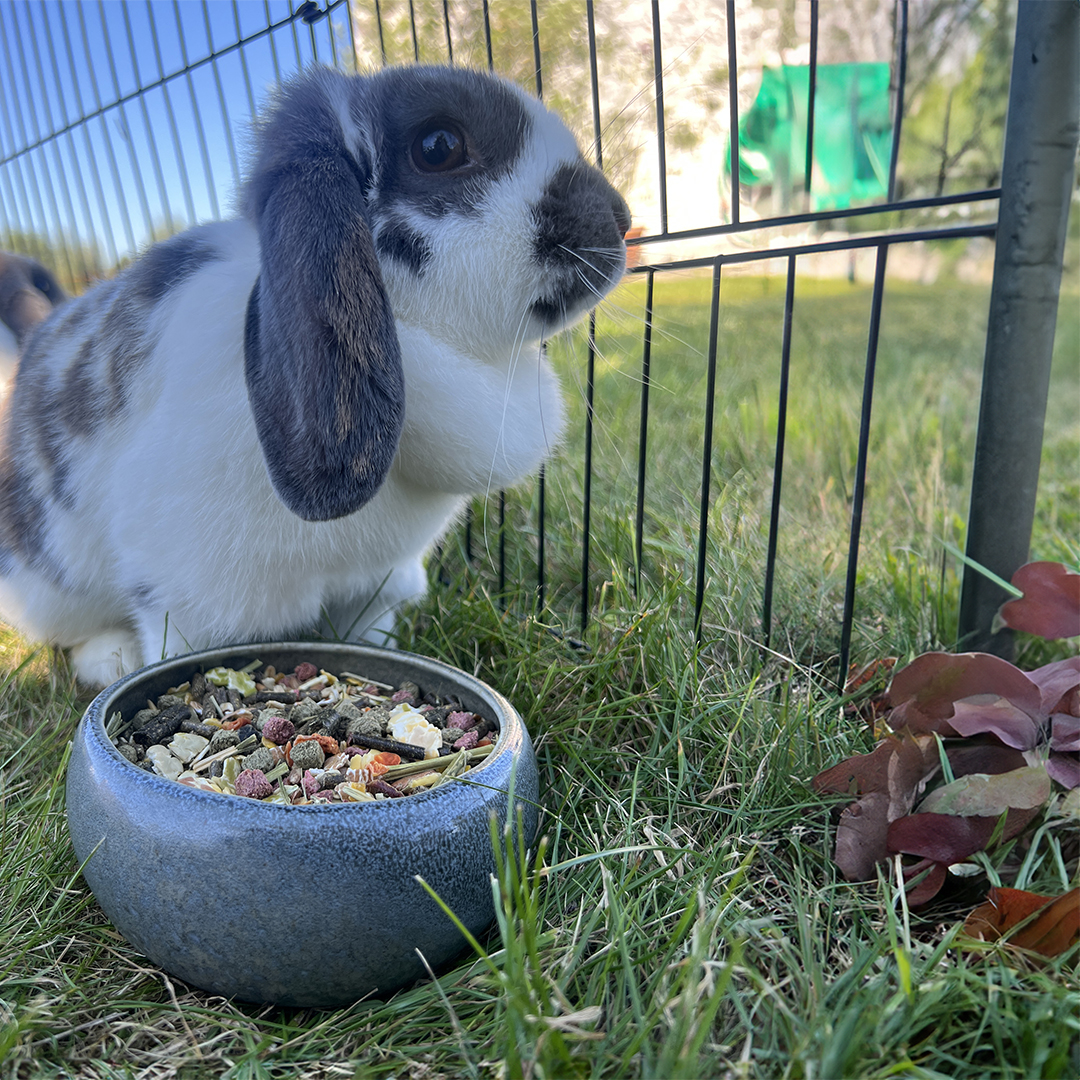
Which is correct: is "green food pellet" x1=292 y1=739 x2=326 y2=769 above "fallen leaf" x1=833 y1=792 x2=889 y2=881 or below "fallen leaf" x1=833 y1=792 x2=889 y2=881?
above

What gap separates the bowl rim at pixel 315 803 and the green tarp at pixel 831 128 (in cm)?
251

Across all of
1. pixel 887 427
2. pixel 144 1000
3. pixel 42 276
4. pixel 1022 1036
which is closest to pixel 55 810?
pixel 144 1000

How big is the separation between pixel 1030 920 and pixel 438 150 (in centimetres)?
125

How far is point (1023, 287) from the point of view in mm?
1441

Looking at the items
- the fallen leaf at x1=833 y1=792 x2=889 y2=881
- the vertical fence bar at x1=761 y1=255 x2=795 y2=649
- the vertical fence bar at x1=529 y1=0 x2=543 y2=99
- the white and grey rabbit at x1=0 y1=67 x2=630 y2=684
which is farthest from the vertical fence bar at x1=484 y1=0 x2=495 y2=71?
the fallen leaf at x1=833 y1=792 x2=889 y2=881

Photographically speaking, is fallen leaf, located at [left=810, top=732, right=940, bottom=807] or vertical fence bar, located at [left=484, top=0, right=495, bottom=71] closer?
fallen leaf, located at [left=810, top=732, right=940, bottom=807]

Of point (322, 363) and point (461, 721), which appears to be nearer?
point (322, 363)

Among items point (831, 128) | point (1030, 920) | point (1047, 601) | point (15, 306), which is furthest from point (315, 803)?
point (831, 128)

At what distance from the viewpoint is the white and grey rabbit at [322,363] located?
121cm

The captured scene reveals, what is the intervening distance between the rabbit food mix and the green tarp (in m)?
2.60

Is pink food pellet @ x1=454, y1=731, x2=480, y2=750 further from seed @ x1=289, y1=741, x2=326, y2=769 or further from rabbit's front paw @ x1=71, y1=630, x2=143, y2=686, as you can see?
rabbit's front paw @ x1=71, y1=630, x2=143, y2=686

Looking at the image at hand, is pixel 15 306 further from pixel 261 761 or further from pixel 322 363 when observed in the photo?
pixel 261 761

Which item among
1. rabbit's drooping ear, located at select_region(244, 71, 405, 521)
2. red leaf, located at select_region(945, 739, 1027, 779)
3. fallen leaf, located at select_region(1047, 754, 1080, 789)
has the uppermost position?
rabbit's drooping ear, located at select_region(244, 71, 405, 521)

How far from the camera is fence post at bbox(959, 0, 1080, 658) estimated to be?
1387 mm
